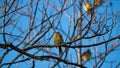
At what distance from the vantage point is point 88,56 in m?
4.63

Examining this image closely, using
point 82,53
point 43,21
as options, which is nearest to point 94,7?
point 43,21

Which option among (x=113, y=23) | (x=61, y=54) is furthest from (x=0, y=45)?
(x=113, y=23)

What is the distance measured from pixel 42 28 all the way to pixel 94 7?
0.61 meters

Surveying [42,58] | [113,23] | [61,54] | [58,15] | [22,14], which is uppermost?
[22,14]

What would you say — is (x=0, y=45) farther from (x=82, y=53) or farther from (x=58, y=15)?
(x=82, y=53)

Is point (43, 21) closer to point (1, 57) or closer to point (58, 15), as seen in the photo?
point (58, 15)

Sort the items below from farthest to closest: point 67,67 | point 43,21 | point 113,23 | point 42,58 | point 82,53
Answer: point 82,53, point 67,67, point 43,21, point 113,23, point 42,58

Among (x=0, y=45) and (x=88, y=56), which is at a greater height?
(x=88, y=56)

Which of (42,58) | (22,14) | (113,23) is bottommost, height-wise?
(42,58)

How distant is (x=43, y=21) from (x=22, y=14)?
2.15ft

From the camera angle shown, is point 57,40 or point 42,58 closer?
point 42,58

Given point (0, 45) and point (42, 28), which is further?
point (42, 28)

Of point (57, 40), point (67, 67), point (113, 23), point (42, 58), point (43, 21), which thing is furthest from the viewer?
point (67, 67)

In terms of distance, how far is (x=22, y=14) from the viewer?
3113mm
